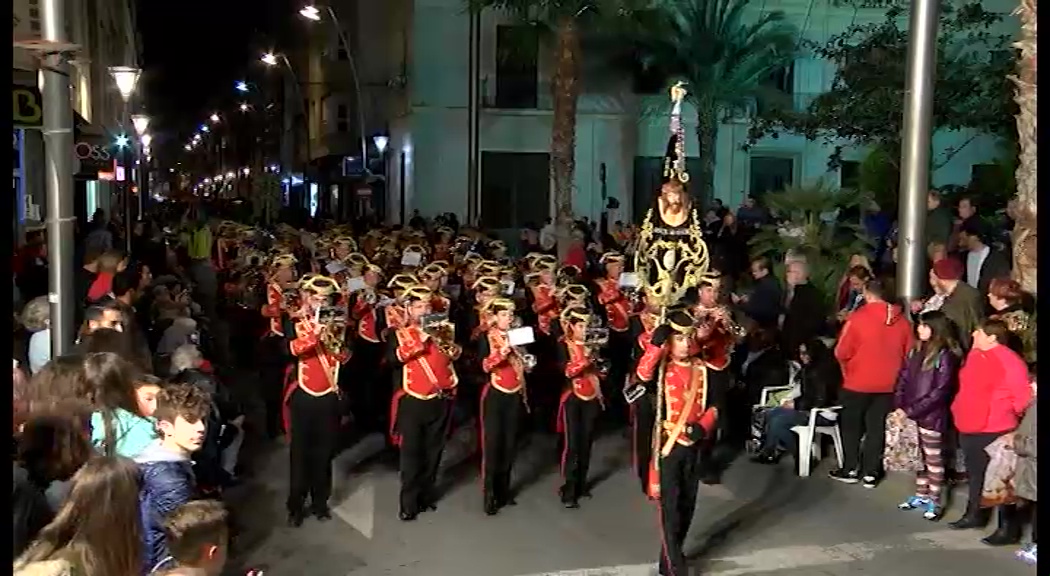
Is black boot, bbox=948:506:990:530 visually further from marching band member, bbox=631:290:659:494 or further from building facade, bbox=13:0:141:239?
building facade, bbox=13:0:141:239

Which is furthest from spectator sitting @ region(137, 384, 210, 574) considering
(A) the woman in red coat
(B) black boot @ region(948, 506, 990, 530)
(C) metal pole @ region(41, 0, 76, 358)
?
(B) black boot @ region(948, 506, 990, 530)

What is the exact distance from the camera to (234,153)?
89812mm

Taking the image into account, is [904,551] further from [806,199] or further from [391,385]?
[806,199]

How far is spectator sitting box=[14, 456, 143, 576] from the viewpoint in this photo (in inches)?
162

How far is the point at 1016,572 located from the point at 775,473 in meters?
2.92

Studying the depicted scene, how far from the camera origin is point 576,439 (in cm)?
974

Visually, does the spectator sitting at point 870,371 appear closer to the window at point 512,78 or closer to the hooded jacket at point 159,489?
the hooded jacket at point 159,489

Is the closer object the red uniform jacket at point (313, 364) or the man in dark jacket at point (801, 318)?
the red uniform jacket at point (313, 364)

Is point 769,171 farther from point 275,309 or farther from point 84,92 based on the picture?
point 275,309

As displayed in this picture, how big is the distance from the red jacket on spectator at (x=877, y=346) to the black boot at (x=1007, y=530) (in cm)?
168

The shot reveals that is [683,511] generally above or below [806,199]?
below

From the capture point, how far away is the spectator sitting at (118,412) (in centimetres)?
578

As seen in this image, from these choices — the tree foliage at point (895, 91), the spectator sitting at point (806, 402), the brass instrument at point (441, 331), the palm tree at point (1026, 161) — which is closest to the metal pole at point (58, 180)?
the brass instrument at point (441, 331)

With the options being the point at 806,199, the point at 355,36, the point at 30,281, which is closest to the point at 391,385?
the point at 30,281
